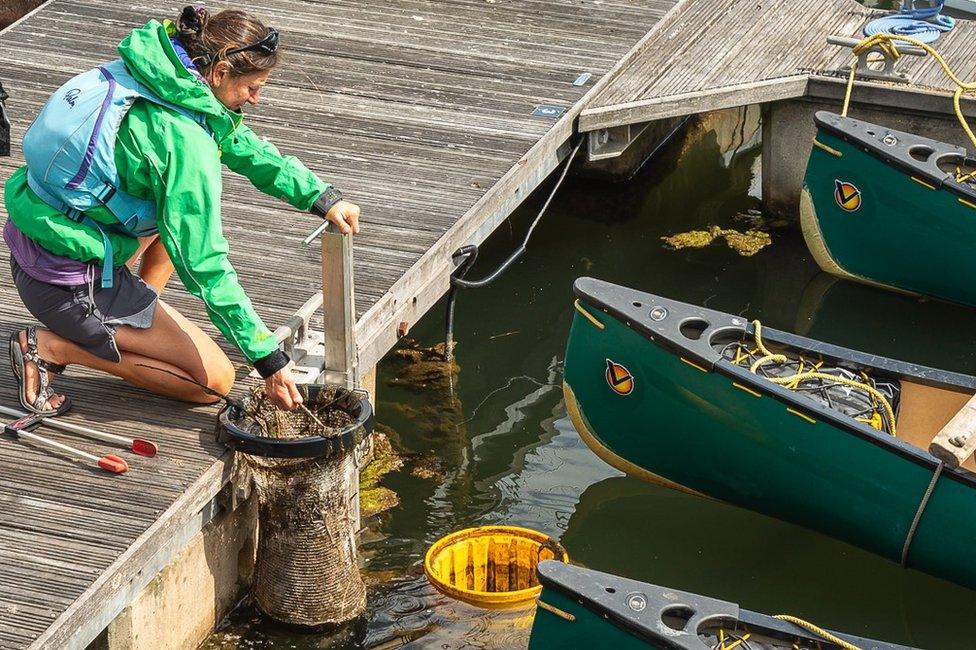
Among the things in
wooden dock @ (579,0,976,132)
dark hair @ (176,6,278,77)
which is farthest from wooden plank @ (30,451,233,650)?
wooden dock @ (579,0,976,132)

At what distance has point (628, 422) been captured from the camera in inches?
262

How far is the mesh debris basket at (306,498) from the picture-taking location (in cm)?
523

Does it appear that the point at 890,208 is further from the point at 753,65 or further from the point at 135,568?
the point at 135,568

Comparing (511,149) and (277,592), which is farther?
(511,149)

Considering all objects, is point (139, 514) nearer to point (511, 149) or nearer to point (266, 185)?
point (266, 185)

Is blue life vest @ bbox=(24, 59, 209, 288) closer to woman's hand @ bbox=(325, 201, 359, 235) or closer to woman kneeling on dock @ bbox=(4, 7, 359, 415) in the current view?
woman kneeling on dock @ bbox=(4, 7, 359, 415)

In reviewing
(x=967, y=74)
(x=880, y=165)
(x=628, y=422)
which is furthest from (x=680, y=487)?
(x=967, y=74)

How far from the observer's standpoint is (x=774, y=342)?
21.2 feet

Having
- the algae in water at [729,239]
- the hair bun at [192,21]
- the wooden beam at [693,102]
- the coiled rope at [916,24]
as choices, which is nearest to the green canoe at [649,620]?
the hair bun at [192,21]

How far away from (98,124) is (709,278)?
5117 mm

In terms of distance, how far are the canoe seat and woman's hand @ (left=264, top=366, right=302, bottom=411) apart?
9.10 ft

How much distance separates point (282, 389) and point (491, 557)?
1437mm

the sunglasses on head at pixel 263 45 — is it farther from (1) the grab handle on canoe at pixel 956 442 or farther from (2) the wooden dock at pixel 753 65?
(2) the wooden dock at pixel 753 65

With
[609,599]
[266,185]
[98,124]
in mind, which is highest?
[98,124]
